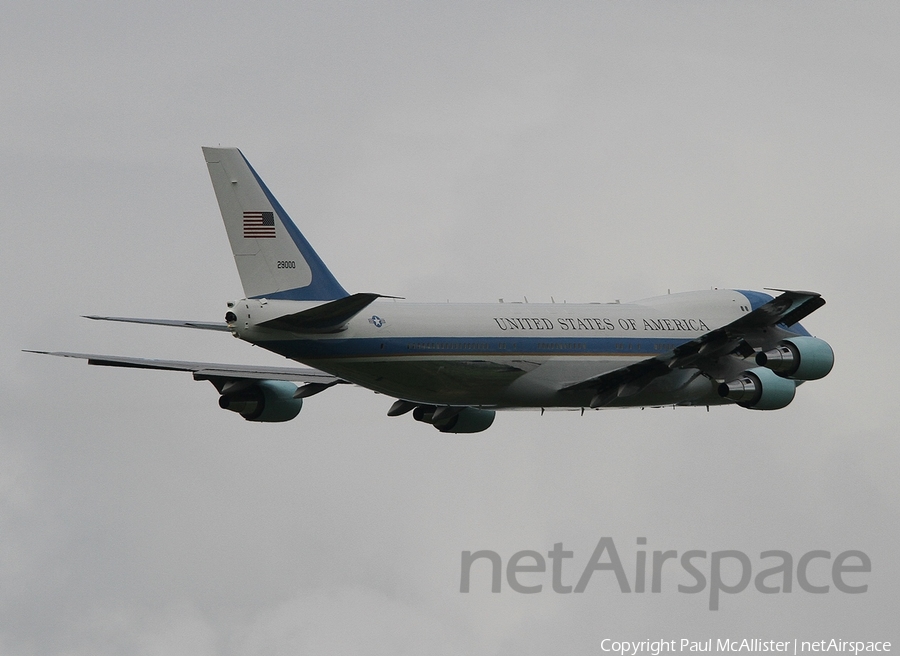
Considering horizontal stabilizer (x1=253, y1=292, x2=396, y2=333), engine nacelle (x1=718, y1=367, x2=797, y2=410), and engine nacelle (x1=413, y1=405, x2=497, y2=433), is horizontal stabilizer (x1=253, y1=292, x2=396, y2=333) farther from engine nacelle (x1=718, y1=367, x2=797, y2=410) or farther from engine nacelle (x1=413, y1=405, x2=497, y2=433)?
engine nacelle (x1=718, y1=367, x2=797, y2=410)

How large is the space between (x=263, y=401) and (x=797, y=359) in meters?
19.7

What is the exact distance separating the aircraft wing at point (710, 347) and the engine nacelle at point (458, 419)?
211 inches

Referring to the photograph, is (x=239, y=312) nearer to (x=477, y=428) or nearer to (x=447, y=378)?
(x=447, y=378)

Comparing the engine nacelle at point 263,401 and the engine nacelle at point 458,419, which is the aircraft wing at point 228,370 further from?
the engine nacelle at point 458,419

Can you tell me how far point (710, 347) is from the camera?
55594 millimetres

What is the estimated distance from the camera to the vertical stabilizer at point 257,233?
49.8m

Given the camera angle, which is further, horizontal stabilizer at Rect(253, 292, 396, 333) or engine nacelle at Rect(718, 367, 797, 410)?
engine nacelle at Rect(718, 367, 797, 410)

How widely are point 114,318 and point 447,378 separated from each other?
37.4ft

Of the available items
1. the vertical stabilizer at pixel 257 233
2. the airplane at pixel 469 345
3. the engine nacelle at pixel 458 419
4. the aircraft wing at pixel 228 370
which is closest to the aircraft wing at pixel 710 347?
the airplane at pixel 469 345

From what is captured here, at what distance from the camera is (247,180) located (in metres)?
50.0

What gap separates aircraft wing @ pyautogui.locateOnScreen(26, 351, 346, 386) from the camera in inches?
2216

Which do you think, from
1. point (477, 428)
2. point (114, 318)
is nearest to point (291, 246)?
point (114, 318)

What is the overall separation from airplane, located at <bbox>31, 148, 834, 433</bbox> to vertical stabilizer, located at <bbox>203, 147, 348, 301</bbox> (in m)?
0.04

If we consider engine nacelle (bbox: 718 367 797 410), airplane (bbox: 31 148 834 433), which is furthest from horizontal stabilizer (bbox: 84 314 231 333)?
engine nacelle (bbox: 718 367 797 410)
